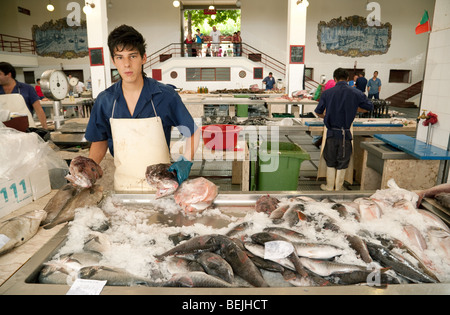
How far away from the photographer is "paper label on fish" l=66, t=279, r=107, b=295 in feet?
3.79

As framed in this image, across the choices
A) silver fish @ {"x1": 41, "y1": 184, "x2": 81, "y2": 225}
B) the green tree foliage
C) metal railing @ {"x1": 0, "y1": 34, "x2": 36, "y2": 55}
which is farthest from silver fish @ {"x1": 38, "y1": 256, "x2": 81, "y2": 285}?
the green tree foliage

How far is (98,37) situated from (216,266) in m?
11.0

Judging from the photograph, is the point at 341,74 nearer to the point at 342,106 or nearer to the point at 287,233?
the point at 342,106

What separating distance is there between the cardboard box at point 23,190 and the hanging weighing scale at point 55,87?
2.65 meters

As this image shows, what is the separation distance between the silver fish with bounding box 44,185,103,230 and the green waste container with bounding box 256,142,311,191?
2687 mm

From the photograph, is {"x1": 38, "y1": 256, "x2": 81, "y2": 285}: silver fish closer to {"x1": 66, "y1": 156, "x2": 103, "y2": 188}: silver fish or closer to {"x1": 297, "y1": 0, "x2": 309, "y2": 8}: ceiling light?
{"x1": 66, "y1": 156, "x2": 103, "y2": 188}: silver fish

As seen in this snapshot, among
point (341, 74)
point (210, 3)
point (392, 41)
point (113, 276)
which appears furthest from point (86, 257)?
point (392, 41)

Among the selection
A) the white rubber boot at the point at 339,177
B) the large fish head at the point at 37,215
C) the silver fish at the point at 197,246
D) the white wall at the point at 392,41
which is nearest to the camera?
the silver fish at the point at 197,246

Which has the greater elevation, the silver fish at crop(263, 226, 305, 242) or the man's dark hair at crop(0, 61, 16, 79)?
the man's dark hair at crop(0, 61, 16, 79)

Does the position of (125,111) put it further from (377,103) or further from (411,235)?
(377,103)

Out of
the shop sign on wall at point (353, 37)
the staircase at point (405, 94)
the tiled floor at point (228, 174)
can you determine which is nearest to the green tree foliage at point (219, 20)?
the shop sign on wall at point (353, 37)

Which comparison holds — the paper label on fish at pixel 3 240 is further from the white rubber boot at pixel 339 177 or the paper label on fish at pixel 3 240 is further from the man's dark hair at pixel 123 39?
the white rubber boot at pixel 339 177

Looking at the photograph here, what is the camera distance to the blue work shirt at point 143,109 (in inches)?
97.0

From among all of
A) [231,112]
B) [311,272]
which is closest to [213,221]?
[311,272]
